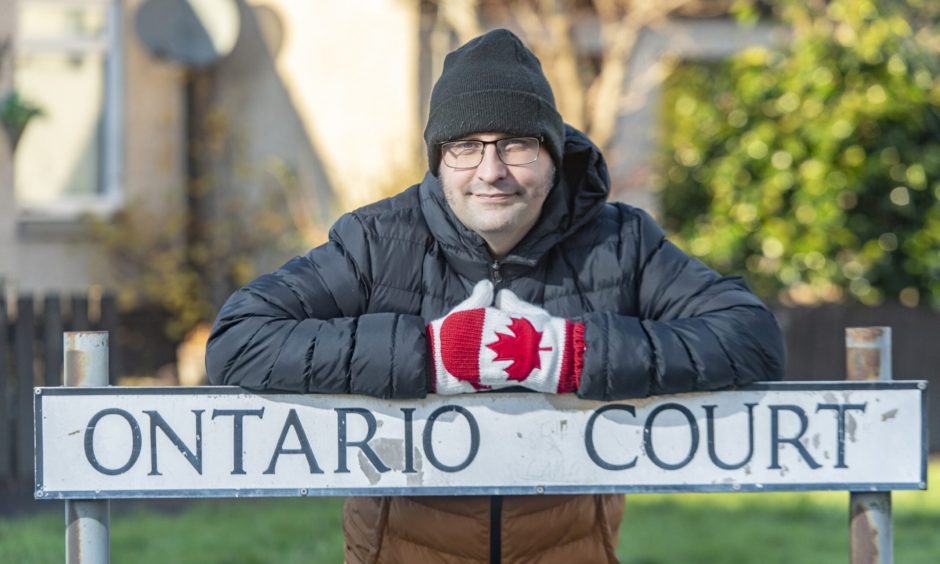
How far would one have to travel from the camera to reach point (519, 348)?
2.31m

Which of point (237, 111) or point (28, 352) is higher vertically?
point (237, 111)

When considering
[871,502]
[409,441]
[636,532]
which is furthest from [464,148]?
[636,532]

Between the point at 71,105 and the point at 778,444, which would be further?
the point at 71,105

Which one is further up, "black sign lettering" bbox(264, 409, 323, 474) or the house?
the house

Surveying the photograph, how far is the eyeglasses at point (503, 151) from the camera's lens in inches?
103

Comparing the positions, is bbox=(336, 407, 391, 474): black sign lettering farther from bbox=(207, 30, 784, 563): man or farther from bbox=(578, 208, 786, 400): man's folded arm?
bbox=(578, 208, 786, 400): man's folded arm

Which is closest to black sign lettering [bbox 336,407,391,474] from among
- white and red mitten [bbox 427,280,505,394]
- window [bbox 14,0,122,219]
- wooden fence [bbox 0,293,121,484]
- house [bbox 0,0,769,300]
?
white and red mitten [bbox 427,280,505,394]

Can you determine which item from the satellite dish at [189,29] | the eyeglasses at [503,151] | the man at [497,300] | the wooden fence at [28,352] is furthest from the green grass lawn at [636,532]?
the satellite dish at [189,29]

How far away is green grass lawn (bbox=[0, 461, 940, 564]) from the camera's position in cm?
546

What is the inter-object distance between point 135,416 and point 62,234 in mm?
8938

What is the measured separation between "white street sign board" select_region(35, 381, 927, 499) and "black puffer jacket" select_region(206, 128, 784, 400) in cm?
6

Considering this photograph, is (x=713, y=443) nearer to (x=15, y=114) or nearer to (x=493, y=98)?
(x=493, y=98)

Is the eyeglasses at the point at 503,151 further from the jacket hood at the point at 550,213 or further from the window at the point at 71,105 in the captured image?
the window at the point at 71,105

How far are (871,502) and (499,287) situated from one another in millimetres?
797
